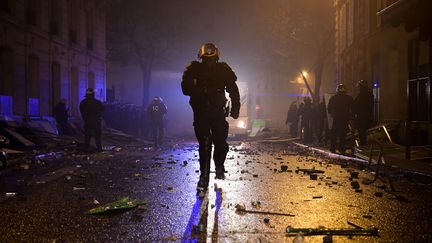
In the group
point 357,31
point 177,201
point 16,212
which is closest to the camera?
point 16,212

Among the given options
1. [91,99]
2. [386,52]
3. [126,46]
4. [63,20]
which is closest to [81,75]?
[63,20]

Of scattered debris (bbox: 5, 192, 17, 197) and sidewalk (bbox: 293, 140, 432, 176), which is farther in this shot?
sidewalk (bbox: 293, 140, 432, 176)

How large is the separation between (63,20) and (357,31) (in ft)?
54.9

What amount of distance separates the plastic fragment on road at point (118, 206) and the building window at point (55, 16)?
864 inches

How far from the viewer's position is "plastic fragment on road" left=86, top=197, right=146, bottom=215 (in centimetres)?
494

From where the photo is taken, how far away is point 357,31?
22.8m

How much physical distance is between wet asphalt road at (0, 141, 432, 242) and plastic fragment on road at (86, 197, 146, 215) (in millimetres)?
107

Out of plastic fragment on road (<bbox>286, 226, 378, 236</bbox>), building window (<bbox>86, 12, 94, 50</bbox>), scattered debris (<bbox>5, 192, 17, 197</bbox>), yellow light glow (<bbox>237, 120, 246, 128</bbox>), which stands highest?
building window (<bbox>86, 12, 94, 50</bbox>)

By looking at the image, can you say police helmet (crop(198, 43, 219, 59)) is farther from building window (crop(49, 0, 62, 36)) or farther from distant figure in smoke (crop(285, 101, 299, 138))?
building window (crop(49, 0, 62, 36))

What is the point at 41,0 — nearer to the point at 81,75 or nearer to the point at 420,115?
the point at 81,75

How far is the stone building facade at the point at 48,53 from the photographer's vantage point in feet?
67.4

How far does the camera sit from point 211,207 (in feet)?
17.3

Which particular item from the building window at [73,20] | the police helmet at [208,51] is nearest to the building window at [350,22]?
the building window at [73,20]

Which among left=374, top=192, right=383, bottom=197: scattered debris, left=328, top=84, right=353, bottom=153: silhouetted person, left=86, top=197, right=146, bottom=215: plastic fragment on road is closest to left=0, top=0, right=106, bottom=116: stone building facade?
left=328, top=84, right=353, bottom=153: silhouetted person
